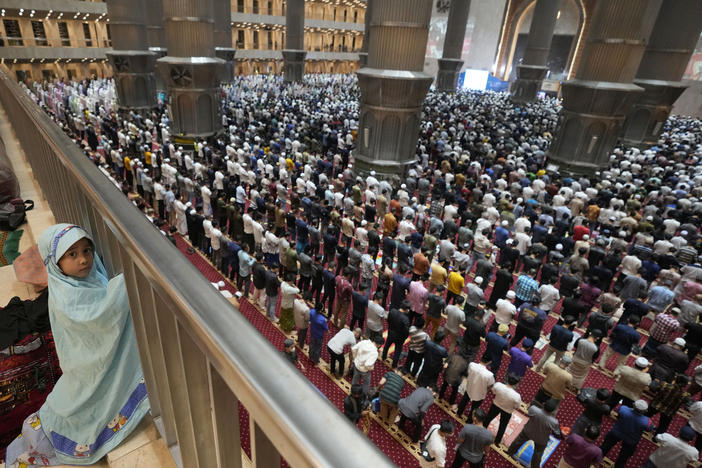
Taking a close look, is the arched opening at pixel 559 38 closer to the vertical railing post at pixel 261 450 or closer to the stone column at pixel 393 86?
the stone column at pixel 393 86

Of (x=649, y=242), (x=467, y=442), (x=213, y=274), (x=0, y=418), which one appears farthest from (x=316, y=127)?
(x=0, y=418)

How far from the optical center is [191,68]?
16.1 meters

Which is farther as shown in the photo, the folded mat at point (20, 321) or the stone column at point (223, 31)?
the stone column at point (223, 31)

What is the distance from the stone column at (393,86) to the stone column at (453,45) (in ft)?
69.7

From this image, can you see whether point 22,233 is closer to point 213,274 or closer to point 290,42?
point 213,274

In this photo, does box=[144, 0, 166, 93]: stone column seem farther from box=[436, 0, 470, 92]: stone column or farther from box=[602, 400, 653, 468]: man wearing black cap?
box=[602, 400, 653, 468]: man wearing black cap

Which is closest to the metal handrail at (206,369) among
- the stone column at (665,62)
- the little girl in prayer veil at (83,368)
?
the little girl in prayer veil at (83,368)

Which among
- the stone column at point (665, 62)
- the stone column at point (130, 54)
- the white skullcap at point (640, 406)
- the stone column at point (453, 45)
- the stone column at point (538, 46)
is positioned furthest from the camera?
the stone column at point (453, 45)

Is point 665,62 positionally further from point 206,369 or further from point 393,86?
point 206,369

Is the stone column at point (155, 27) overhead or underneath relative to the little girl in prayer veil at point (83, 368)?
overhead

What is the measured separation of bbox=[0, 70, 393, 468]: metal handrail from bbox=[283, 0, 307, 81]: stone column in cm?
3361

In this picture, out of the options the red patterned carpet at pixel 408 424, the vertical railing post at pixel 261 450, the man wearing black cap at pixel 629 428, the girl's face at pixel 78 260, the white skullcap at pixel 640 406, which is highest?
the vertical railing post at pixel 261 450

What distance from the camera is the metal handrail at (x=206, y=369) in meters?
0.63

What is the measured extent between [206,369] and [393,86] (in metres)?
13.9
